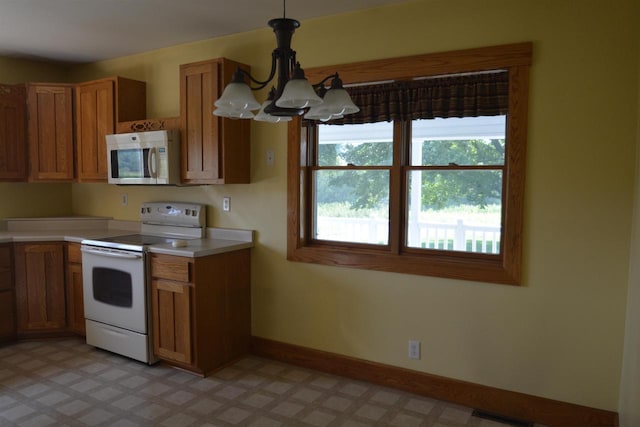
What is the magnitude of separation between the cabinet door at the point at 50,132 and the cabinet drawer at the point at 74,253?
0.74 m

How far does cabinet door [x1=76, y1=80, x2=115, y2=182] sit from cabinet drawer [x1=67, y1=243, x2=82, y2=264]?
0.64 meters

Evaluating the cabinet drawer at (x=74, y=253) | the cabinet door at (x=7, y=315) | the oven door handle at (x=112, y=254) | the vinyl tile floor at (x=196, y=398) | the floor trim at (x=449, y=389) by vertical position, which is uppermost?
the oven door handle at (x=112, y=254)

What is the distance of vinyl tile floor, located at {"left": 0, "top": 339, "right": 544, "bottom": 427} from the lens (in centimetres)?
265

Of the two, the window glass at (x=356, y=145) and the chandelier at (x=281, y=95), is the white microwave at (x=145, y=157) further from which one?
the chandelier at (x=281, y=95)

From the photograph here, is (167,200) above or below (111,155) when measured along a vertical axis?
below

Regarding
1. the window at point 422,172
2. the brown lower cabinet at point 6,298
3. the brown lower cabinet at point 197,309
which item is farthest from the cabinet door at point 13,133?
the window at point 422,172

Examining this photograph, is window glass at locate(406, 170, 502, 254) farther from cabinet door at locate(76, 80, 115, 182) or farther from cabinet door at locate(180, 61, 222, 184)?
cabinet door at locate(76, 80, 115, 182)

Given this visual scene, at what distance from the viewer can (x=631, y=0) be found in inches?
91.1

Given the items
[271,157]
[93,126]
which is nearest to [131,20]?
[93,126]

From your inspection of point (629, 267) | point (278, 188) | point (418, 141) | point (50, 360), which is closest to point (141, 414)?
point (50, 360)

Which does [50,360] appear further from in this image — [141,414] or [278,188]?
[278,188]

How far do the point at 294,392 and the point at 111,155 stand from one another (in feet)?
8.16

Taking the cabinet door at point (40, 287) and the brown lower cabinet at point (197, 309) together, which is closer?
the brown lower cabinet at point (197, 309)

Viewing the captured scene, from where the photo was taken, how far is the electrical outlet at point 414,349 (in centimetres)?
298
